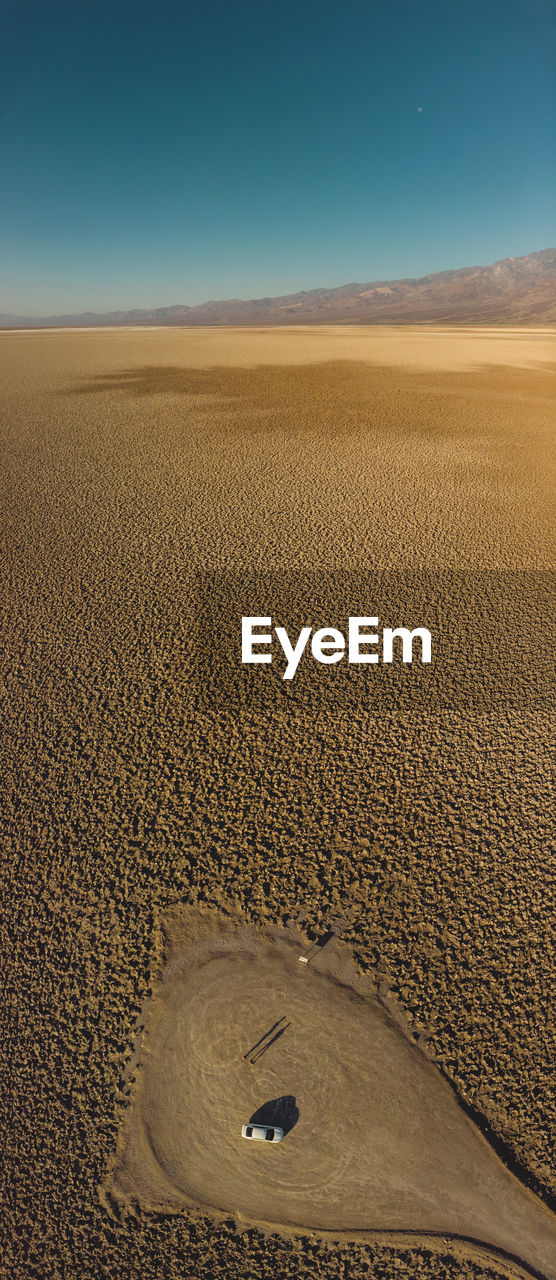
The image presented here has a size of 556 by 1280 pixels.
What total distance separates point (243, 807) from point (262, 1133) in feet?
11.9

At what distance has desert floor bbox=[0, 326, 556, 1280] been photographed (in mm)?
5176

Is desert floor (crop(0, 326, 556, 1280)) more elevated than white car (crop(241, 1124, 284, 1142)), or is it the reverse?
desert floor (crop(0, 326, 556, 1280))

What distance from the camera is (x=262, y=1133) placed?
16.2 feet

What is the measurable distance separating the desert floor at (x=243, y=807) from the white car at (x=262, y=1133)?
2.38 ft

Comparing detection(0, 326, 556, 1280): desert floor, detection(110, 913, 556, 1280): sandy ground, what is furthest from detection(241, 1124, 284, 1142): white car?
detection(0, 326, 556, 1280): desert floor

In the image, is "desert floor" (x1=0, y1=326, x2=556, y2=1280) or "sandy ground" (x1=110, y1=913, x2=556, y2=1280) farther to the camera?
"desert floor" (x1=0, y1=326, x2=556, y2=1280)

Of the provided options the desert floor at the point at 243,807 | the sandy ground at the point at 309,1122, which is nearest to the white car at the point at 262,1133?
the sandy ground at the point at 309,1122

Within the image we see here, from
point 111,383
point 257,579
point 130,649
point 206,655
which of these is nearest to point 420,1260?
point 206,655

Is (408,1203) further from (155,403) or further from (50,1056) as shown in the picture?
(155,403)

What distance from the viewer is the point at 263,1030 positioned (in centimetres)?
575

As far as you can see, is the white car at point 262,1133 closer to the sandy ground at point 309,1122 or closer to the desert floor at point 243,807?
the sandy ground at point 309,1122

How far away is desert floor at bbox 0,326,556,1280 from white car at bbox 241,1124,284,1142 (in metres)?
0.73

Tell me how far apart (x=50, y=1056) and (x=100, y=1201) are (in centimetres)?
134

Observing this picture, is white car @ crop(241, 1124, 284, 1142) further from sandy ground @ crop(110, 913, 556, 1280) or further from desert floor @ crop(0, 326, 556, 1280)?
desert floor @ crop(0, 326, 556, 1280)
